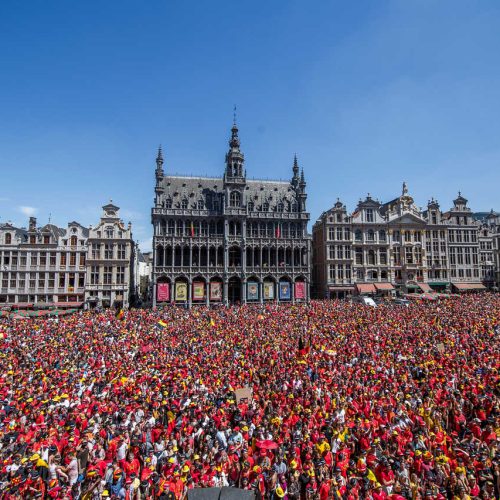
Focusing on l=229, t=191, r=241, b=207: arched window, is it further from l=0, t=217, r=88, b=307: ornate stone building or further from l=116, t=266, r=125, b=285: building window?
l=0, t=217, r=88, b=307: ornate stone building

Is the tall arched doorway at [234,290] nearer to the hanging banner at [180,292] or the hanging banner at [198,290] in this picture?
the hanging banner at [198,290]

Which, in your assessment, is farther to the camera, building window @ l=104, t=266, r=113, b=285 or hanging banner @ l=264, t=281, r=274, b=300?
hanging banner @ l=264, t=281, r=274, b=300

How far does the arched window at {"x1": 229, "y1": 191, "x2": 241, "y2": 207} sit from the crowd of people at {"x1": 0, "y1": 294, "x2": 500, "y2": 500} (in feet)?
120

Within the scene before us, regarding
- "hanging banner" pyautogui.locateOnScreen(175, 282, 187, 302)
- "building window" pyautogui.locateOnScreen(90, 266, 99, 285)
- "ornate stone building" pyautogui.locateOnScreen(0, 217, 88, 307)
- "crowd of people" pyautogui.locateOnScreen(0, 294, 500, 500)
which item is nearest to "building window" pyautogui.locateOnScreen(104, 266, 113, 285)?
"building window" pyautogui.locateOnScreen(90, 266, 99, 285)

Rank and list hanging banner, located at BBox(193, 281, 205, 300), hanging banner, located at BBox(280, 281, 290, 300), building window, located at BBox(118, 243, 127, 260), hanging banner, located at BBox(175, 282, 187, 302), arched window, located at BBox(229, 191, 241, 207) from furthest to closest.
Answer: arched window, located at BBox(229, 191, 241, 207) → hanging banner, located at BBox(280, 281, 290, 300) → building window, located at BBox(118, 243, 127, 260) → hanging banner, located at BBox(193, 281, 205, 300) → hanging banner, located at BBox(175, 282, 187, 302)

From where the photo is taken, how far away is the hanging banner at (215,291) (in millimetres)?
56250

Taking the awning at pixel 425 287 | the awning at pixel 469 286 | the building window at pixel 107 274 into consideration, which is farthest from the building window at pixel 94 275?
the awning at pixel 469 286

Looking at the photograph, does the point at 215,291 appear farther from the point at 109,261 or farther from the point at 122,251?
the point at 109,261

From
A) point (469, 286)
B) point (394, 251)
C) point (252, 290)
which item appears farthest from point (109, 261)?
point (469, 286)

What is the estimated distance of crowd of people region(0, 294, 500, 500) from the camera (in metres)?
8.49

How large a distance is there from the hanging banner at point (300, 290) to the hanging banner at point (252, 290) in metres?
6.55

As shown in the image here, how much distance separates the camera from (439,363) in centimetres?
1788

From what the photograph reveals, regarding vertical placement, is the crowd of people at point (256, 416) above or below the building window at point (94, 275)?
below

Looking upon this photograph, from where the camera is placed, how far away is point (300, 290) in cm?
5866
